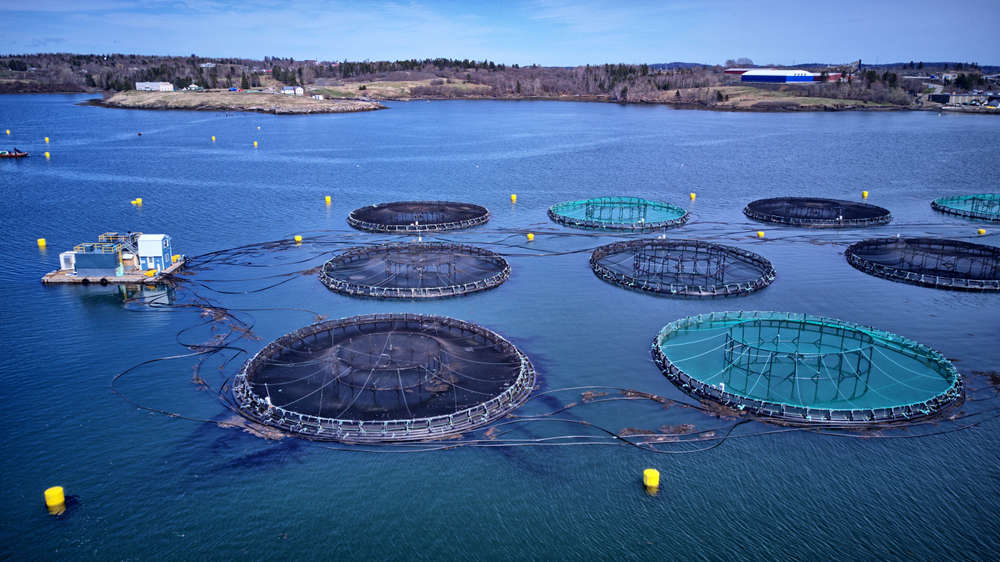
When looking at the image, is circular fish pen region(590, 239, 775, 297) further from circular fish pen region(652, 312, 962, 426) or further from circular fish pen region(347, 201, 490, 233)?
circular fish pen region(347, 201, 490, 233)

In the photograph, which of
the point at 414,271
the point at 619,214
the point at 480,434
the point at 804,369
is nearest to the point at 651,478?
the point at 480,434

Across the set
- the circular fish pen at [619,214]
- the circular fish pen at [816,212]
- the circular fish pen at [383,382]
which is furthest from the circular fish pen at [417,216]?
the circular fish pen at [816,212]

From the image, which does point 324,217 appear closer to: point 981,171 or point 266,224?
point 266,224

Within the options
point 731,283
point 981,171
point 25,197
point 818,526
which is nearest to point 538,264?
point 731,283

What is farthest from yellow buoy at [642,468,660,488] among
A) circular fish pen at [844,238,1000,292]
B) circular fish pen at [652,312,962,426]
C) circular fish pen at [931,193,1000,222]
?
circular fish pen at [931,193,1000,222]

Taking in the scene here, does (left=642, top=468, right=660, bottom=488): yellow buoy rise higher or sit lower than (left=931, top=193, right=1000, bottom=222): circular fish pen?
lower

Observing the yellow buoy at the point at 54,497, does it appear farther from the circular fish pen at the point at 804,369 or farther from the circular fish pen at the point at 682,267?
the circular fish pen at the point at 682,267

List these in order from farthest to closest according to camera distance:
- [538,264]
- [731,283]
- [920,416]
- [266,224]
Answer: [266,224], [538,264], [731,283], [920,416]
